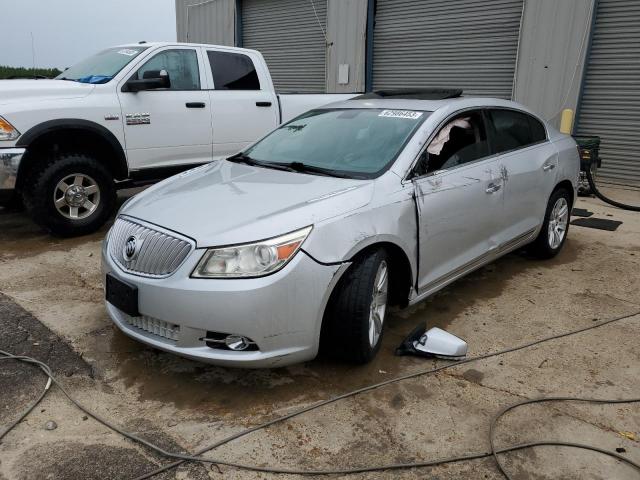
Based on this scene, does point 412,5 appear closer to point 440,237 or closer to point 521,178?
point 521,178

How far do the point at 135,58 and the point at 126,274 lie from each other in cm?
368

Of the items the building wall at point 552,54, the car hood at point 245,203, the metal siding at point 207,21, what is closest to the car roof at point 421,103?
the car hood at point 245,203

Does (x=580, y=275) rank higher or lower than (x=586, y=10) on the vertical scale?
lower

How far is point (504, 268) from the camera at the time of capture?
4984 millimetres

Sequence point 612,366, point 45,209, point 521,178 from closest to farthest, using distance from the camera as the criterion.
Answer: point 612,366 < point 521,178 < point 45,209

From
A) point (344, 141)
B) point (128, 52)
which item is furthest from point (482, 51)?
point (344, 141)

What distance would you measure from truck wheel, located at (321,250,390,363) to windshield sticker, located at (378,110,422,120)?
1.19 metres

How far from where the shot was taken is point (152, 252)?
2.86m

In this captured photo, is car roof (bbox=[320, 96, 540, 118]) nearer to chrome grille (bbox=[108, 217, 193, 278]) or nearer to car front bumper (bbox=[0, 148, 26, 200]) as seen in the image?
chrome grille (bbox=[108, 217, 193, 278])

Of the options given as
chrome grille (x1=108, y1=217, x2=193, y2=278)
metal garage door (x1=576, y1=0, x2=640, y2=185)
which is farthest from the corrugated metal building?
chrome grille (x1=108, y1=217, x2=193, y2=278)

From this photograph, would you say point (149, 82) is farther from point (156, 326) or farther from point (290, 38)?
point (290, 38)

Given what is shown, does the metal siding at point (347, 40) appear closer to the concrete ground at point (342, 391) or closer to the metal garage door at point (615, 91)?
the metal garage door at point (615, 91)

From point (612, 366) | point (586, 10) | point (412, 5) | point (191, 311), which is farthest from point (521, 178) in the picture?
point (412, 5)

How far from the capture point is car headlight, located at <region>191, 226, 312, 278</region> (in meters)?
2.66
